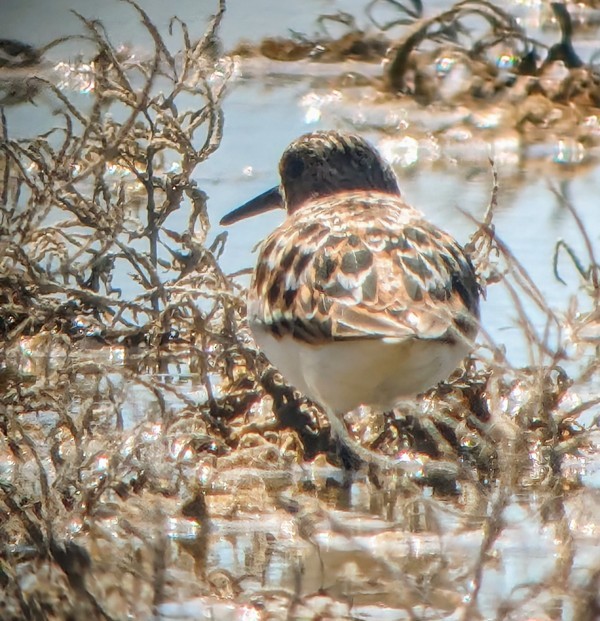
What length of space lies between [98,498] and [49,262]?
6.91 feet

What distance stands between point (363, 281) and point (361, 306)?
0.39 ft

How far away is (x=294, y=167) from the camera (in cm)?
549

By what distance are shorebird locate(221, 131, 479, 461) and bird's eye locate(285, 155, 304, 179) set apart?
0.64 m

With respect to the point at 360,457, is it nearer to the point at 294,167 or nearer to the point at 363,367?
the point at 363,367

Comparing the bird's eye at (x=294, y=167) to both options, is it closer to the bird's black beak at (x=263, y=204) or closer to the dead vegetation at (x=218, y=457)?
the bird's black beak at (x=263, y=204)

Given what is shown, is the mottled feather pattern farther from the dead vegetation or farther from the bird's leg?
the bird's leg

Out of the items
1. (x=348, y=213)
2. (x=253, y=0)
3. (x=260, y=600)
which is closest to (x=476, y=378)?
(x=348, y=213)

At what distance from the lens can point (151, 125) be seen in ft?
17.2

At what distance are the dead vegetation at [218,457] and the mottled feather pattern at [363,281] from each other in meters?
0.16

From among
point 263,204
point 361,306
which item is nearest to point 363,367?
point 361,306

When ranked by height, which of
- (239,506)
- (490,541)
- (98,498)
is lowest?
(239,506)

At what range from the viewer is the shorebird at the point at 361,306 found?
13.6 feet

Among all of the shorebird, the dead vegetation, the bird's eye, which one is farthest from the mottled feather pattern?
the bird's eye

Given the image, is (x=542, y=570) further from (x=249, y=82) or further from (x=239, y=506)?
(x=249, y=82)
